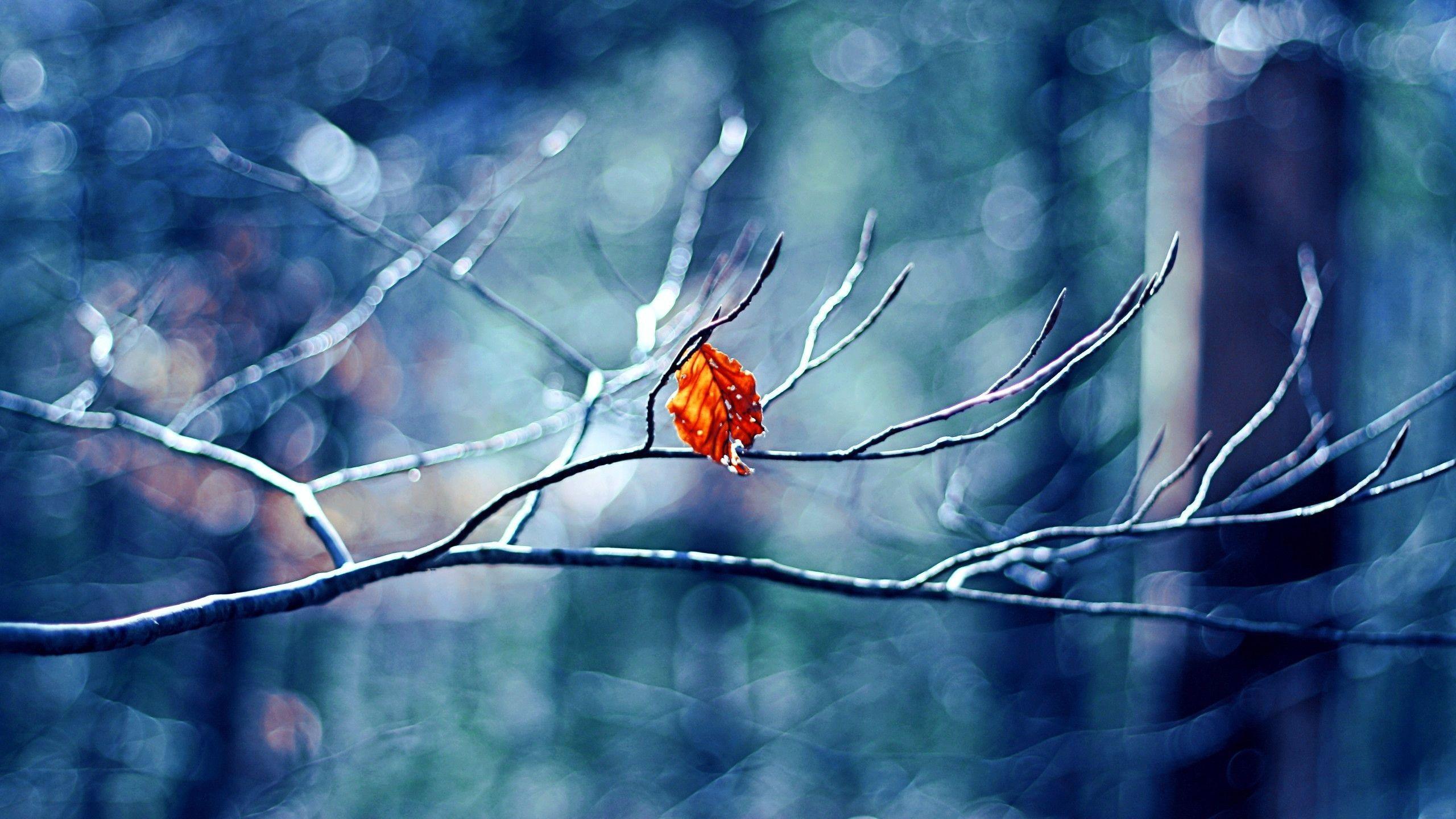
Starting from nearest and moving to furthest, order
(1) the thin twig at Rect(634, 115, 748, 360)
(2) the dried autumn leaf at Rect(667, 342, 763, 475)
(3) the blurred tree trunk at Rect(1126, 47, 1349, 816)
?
1. (2) the dried autumn leaf at Rect(667, 342, 763, 475)
2. (1) the thin twig at Rect(634, 115, 748, 360)
3. (3) the blurred tree trunk at Rect(1126, 47, 1349, 816)

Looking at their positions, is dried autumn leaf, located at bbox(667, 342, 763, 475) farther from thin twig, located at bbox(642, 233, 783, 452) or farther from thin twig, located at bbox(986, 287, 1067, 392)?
thin twig, located at bbox(986, 287, 1067, 392)

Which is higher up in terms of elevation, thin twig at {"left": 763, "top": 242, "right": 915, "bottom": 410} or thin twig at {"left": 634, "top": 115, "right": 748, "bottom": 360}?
thin twig at {"left": 634, "top": 115, "right": 748, "bottom": 360}

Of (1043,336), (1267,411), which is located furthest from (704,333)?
(1267,411)

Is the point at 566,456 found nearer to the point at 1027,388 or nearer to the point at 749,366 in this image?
the point at 1027,388

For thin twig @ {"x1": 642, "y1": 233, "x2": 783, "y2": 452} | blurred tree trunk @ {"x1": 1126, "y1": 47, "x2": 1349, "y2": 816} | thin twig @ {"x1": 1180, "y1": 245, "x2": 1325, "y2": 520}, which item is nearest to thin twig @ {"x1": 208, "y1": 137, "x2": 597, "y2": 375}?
thin twig @ {"x1": 642, "y1": 233, "x2": 783, "y2": 452}

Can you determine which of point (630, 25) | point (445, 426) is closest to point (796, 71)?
point (630, 25)

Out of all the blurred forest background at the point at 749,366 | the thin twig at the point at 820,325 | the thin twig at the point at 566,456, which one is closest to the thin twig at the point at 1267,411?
the thin twig at the point at 820,325

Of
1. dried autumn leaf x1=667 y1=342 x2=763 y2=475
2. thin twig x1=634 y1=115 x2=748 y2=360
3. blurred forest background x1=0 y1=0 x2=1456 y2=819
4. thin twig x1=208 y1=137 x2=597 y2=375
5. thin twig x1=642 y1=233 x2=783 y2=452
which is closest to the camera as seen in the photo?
thin twig x1=642 y1=233 x2=783 y2=452

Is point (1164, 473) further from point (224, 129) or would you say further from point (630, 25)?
point (224, 129)
